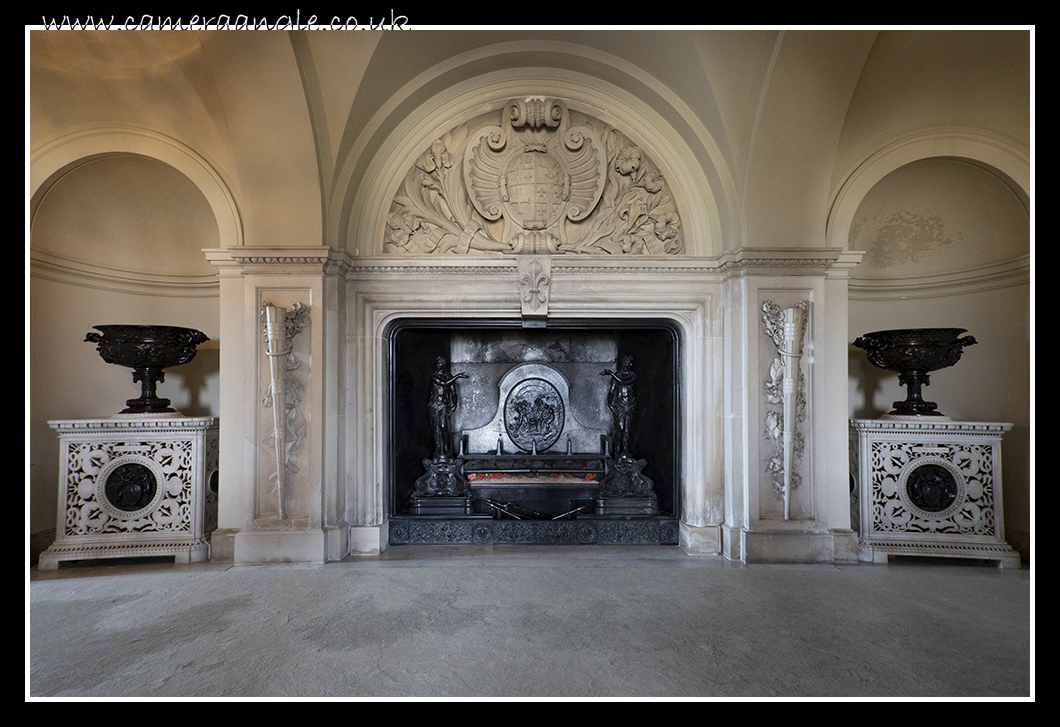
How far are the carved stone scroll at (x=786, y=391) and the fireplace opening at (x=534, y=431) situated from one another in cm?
84

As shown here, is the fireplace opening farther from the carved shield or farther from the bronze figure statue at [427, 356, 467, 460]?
the carved shield

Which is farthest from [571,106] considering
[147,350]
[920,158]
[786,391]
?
[147,350]

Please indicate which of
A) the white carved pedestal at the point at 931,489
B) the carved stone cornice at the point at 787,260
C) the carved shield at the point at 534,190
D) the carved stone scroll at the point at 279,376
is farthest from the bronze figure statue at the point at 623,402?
the carved stone scroll at the point at 279,376

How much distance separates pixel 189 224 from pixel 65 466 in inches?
92.8

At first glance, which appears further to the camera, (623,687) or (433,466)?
(433,466)

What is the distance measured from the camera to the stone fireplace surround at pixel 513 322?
14.1 feet

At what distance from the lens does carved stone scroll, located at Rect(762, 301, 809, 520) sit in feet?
14.0

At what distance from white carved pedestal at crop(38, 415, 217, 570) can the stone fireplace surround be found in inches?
9.1

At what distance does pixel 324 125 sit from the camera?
4328mm

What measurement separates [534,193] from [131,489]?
3.97m

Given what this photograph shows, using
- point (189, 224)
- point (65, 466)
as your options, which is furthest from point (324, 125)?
point (65, 466)

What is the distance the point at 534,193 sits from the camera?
15.6ft

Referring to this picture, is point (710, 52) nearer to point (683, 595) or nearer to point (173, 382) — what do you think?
point (683, 595)

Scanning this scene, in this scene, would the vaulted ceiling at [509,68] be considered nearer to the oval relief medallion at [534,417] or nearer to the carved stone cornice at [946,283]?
the carved stone cornice at [946,283]
